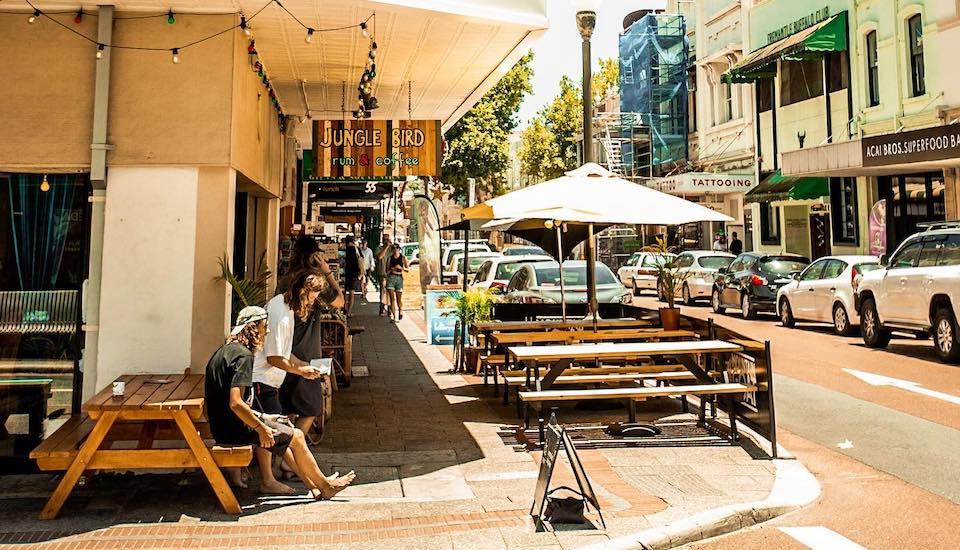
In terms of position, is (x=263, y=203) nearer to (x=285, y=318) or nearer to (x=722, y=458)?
(x=285, y=318)

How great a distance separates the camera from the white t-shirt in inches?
247

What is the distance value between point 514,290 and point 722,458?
9.05m

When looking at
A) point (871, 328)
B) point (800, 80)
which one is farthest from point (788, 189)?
point (871, 328)

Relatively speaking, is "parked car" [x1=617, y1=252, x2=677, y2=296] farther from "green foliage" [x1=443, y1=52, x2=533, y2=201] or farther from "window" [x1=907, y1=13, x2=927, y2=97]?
"window" [x1=907, y1=13, x2=927, y2=97]

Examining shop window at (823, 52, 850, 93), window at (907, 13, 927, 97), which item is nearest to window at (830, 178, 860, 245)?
shop window at (823, 52, 850, 93)

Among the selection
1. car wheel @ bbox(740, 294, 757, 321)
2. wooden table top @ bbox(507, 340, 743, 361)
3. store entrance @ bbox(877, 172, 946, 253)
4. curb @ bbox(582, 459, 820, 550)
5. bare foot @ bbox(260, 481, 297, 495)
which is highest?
store entrance @ bbox(877, 172, 946, 253)

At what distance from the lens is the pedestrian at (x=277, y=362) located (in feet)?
20.3

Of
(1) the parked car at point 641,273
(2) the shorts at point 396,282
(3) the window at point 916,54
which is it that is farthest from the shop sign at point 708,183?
(2) the shorts at point 396,282

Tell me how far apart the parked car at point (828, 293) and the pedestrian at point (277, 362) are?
12.3 m

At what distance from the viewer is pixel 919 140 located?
19578 mm

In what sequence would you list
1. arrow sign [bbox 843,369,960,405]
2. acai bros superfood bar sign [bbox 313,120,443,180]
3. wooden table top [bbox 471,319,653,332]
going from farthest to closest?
1. acai bros superfood bar sign [bbox 313,120,443,180]
2. wooden table top [bbox 471,319,653,332]
3. arrow sign [bbox 843,369,960,405]

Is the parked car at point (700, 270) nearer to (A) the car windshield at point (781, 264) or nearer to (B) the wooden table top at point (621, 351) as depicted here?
(A) the car windshield at point (781, 264)

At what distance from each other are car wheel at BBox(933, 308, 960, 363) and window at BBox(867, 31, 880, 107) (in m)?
15.3

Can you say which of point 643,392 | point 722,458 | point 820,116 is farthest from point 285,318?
point 820,116
